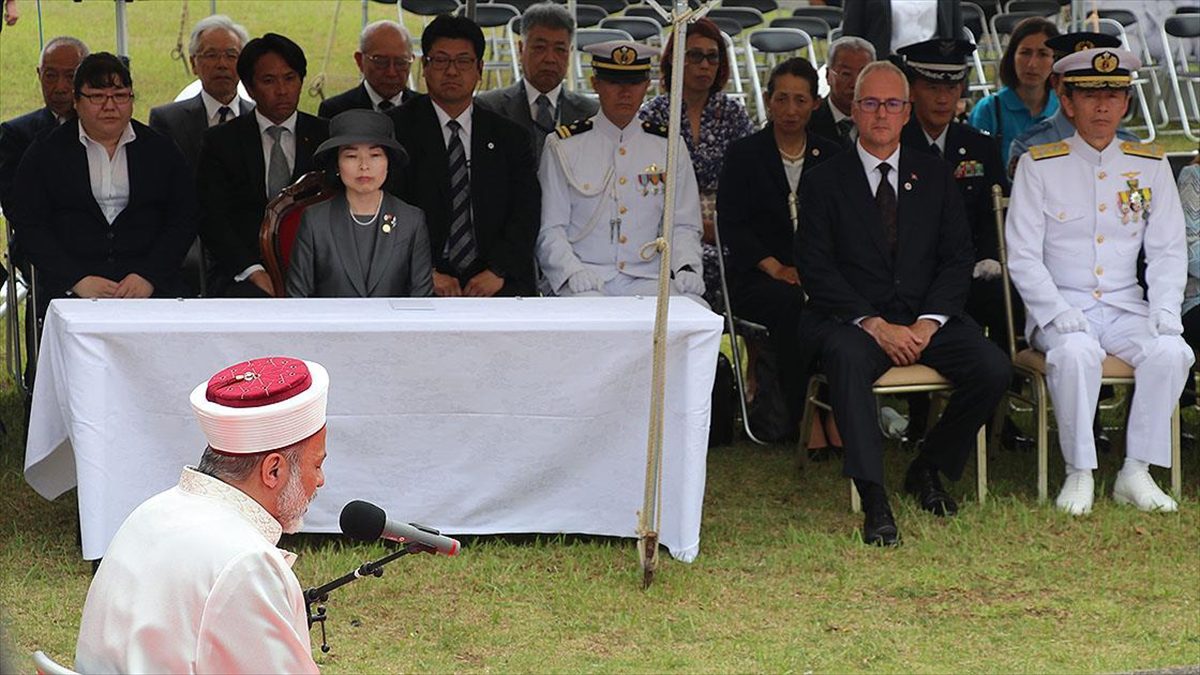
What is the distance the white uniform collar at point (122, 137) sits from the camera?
20.9 feet

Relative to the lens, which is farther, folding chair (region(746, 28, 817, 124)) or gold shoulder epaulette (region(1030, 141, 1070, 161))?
folding chair (region(746, 28, 817, 124))

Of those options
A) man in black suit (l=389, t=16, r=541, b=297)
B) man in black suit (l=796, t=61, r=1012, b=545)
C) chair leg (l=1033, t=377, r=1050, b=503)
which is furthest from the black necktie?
man in black suit (l=389, t=16, r=541, b=297)

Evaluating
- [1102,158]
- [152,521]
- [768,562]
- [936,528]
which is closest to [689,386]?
[768,562]

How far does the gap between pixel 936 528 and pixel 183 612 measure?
380cm

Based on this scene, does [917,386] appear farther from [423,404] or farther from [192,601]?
[192,601]

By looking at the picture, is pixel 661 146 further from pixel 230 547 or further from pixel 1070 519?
pixel 230 547

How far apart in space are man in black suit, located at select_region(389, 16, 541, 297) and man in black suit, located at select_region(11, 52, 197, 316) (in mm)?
845

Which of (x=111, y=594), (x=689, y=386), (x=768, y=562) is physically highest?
(x=111, y=594)

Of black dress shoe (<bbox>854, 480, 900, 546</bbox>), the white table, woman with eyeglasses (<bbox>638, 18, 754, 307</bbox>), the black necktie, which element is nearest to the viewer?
the white table

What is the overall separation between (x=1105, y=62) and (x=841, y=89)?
163 cm

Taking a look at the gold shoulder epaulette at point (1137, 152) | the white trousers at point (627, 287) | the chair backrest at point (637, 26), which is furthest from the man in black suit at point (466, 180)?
the chair backrest at point (637, 26)

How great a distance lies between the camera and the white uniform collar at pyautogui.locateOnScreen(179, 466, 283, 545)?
2.58m

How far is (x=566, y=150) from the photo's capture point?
670 cm

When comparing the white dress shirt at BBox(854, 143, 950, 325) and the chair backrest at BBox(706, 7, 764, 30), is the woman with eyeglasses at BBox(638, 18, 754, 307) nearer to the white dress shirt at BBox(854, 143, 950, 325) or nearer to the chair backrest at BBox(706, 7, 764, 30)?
the white dress shirt at BBox(854, 143, 950, 325)
